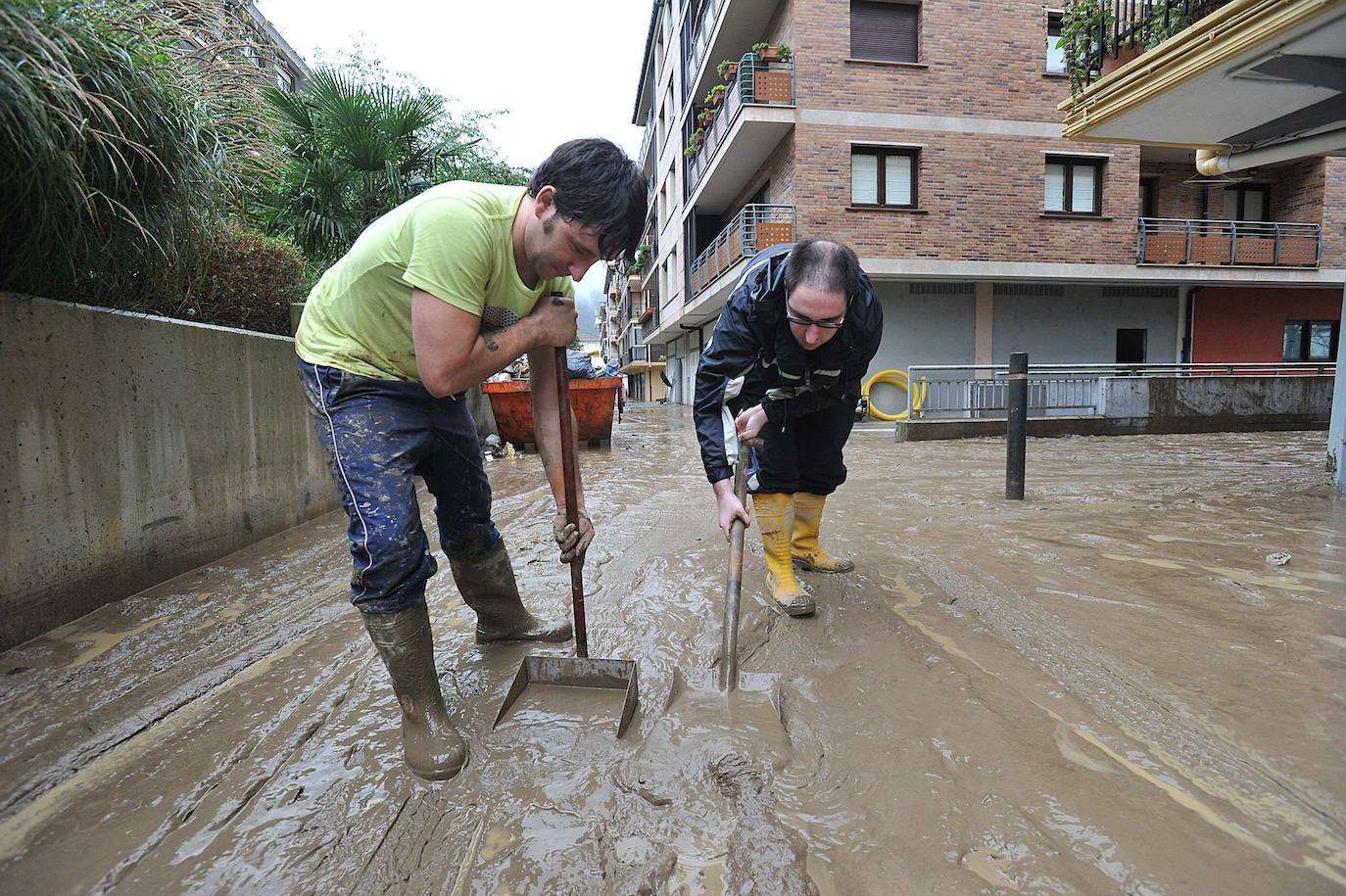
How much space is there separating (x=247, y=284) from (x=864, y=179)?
38.9 ft

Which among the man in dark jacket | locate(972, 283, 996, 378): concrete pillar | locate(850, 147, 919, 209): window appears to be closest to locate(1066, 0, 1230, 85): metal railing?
the man in dark jacket

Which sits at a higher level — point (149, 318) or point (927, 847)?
point (149, 318)

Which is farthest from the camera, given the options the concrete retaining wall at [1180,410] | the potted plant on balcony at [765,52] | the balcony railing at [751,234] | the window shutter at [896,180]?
the window shutter at [896,180]

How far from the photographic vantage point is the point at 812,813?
148 cm

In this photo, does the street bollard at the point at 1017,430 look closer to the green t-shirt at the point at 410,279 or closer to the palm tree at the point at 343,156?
the green t-shirt at the point at 410,279

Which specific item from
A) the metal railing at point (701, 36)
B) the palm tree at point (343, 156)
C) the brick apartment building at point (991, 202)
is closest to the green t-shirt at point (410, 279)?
the palm tree at point (343, 156)

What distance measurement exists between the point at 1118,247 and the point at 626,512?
551 inches

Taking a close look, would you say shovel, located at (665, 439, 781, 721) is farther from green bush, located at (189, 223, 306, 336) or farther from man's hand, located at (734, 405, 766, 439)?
green bush, located at (189, 223, 306, 336)

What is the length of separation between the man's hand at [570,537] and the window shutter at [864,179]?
12908mm

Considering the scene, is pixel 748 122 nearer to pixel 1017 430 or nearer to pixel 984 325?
pixel 984 325

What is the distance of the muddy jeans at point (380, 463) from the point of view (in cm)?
171

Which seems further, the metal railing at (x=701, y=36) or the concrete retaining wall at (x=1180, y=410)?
the metal railing at (x=701, y=36)

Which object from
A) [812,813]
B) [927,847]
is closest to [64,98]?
[812,813]

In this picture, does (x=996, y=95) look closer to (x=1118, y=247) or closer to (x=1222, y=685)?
(x=1118, y=247)
